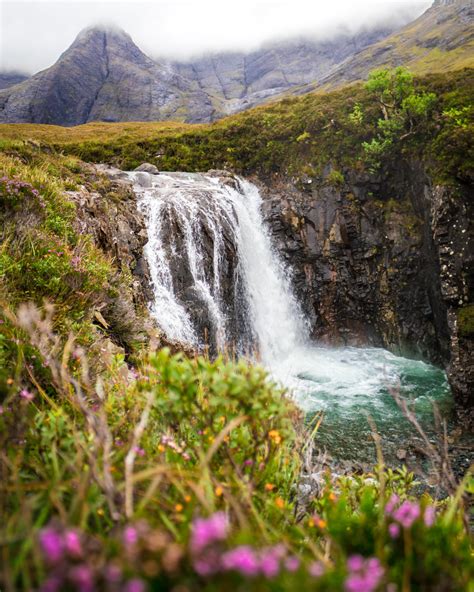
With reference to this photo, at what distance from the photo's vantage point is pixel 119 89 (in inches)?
5108

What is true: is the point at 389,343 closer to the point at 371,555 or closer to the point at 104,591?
the point at 371,555

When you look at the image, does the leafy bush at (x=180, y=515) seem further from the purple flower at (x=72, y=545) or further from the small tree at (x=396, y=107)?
the small tree at (x=396, y=107)

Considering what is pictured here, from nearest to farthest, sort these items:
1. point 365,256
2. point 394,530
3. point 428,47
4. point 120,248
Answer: point 394,530, point 120,248, point 365,256, point 428,47

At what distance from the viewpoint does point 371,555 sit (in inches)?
66.5

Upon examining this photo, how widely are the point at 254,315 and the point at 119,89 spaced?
144979mm

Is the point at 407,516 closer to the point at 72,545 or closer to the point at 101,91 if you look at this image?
the point at 72,545

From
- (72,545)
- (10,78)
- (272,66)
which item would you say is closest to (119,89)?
(10,78)

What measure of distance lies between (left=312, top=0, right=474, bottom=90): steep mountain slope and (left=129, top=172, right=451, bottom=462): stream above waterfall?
2624 inches

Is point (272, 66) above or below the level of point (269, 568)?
above

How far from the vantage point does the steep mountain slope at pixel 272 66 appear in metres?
167

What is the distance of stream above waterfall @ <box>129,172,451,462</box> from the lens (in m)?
12.0

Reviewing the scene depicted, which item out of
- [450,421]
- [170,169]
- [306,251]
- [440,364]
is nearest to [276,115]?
[170,169]

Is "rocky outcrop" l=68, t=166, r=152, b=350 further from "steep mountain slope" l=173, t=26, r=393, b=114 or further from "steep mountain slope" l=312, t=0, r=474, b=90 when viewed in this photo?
"steep mountain slope" l=173, t=26, r=393, b=114

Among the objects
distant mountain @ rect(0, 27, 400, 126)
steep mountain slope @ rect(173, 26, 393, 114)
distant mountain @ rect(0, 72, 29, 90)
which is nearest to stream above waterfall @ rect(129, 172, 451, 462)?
distant mountain @ rect(0, 27, 400, 126)
